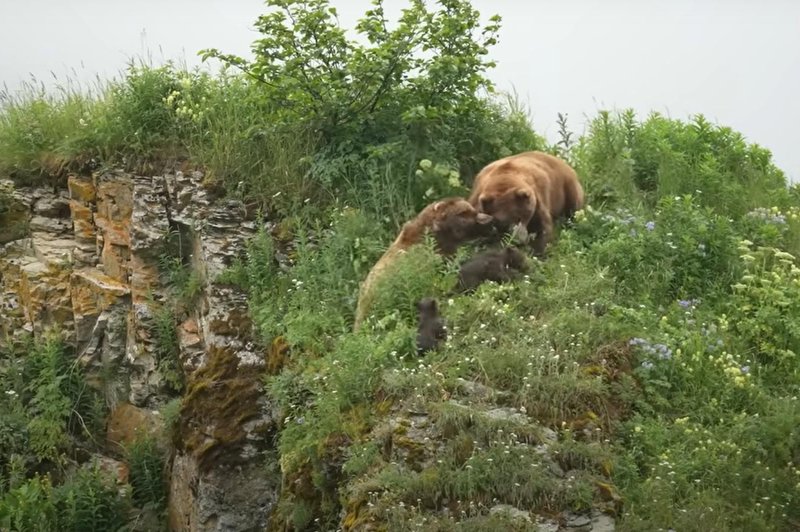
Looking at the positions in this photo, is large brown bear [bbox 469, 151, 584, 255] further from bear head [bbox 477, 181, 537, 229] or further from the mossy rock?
the mossy rock

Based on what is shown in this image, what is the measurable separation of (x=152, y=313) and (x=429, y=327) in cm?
413

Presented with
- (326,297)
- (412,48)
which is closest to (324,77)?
(412,48)

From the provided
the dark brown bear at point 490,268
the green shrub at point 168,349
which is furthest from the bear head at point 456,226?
the green shrub at point 168,349

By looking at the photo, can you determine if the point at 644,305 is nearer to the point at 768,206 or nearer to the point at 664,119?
the point at 768,206

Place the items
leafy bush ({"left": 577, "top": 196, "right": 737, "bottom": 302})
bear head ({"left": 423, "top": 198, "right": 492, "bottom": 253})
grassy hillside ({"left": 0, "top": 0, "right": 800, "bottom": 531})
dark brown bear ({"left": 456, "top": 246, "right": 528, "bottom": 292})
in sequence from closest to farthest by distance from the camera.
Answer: grassy hillside ({"left": 0, "top": 0, "right": 800, "bottom": 531}), dark brown bear ({"left": 456, "top": 246, "right": 528, "bottom": 292}), leafy bush ({"left": 577, "top": 196, "right": 737, "bottom": 302}), bear head ({"left": 423, "top": 198, "right": 492, "bottom": 253})

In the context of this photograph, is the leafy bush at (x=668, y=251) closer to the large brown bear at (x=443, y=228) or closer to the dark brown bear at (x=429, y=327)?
the large brown bear at (x=443, y=228)

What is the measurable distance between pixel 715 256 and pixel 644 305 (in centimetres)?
132

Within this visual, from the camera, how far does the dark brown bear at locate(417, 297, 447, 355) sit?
25.2 feet

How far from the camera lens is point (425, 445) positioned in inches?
260

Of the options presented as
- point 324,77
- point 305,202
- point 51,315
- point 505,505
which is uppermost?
point 324,77

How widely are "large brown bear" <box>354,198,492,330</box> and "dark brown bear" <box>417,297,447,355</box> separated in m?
1.00

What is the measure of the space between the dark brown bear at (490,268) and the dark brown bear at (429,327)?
67 centimetres

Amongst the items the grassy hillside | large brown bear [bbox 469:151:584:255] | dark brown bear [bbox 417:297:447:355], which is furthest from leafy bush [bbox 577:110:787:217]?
dark brown bear [bbox 417:297:447:355]

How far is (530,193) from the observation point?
9.08m
